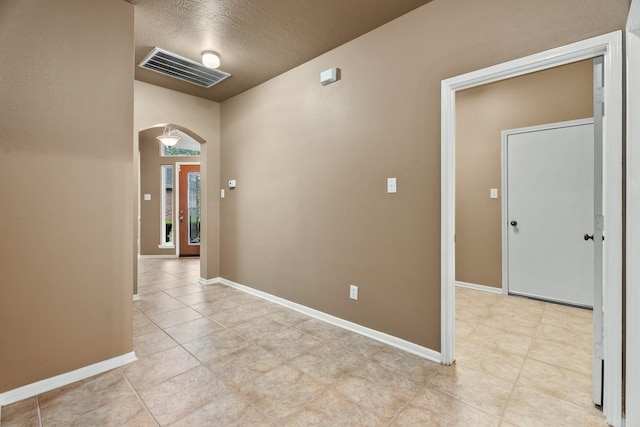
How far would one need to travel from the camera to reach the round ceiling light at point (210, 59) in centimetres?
301

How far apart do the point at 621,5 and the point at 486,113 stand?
2.51m

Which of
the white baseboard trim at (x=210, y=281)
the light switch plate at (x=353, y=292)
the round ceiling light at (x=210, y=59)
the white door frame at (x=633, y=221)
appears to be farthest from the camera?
the white baseboard trim at (x=210, y=281)

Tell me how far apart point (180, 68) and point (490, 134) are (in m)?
3.85

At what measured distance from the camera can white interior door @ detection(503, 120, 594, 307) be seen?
131 inches

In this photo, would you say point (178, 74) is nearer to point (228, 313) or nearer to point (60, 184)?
point (60, 184)

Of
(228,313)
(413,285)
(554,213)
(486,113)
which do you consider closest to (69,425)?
(228,313)

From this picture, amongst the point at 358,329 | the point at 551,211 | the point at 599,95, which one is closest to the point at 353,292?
the point at 358,329

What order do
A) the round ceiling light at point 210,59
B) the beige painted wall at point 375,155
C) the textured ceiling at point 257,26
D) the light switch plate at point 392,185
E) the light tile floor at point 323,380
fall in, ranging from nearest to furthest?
the light tile floor at point 323,380, the beige painted wall at point 375,155, the textured ceiling at point 257,26, the light switch plate at point 392,185, the round ceiling light at point 210,59

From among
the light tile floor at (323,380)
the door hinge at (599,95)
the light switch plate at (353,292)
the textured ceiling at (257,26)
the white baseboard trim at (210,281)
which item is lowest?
the light tile floor at (323,380)

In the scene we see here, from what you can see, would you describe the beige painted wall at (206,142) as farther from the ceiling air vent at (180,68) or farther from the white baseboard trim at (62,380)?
the white baseboard trim at (62,380)

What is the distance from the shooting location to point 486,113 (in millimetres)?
3994

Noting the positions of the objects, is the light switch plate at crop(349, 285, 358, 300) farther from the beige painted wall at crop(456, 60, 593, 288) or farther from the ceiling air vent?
the ceiling air vent

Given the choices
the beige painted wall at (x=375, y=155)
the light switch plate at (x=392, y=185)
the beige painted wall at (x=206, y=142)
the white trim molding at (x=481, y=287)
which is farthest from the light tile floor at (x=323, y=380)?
the beige painted wall at (x=206, y=142)

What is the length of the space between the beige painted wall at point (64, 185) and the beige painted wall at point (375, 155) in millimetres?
1606
